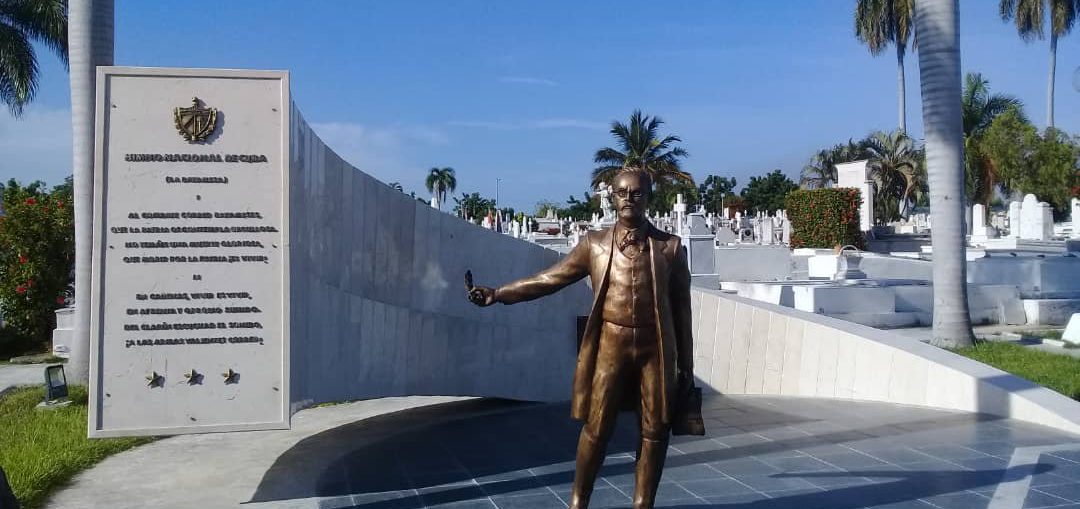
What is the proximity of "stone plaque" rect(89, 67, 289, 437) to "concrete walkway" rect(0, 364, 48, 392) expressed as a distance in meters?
8.22

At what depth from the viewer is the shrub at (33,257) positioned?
52.2 feet

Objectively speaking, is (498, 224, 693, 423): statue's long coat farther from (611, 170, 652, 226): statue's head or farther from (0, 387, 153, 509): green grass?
(0, 387, 153, 509): green grass

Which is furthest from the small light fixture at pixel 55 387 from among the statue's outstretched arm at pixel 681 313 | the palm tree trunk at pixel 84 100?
the statue's outstretched arm at pixel 681 313

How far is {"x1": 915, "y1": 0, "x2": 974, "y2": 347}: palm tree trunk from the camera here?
1017 cm

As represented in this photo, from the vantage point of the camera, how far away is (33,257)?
1602 cm

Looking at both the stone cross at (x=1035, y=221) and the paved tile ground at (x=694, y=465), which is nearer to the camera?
Answer: the paved tile ground at (x=694, y=465)

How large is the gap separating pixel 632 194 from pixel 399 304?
130 inches

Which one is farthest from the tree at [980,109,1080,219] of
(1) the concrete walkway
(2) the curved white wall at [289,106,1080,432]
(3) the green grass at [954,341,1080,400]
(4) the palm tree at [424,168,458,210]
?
(4) the palm tree at [424,168,458,210]

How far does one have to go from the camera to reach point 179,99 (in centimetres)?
471

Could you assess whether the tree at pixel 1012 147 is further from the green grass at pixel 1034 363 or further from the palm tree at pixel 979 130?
the green grass at pixel 1034 363

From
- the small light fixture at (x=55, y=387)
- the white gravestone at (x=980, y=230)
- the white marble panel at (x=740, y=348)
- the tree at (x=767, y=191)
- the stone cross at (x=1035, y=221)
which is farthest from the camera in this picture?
the tree at (x=767, y=191)

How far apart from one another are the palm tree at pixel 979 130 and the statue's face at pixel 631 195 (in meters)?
36.5

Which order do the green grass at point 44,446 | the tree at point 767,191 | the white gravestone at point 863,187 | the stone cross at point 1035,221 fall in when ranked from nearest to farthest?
the green grass at point 44,446 → the stone cross at point 1035,221 → the white gravestone at point 863,187 → the tree at point 767,191

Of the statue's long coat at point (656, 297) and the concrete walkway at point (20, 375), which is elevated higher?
the statue's long coat at point (656, 297)
